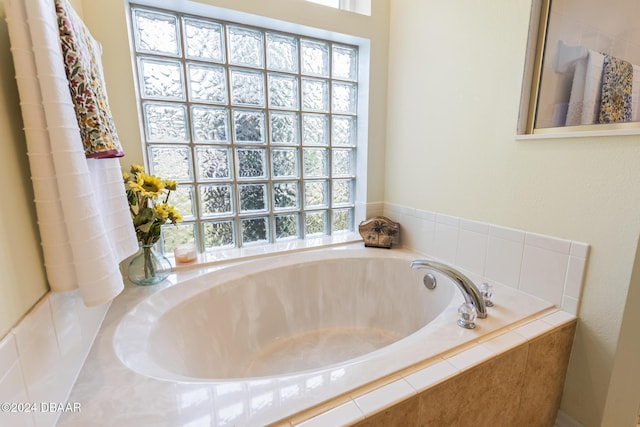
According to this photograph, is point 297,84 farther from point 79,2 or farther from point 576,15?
point 576,15

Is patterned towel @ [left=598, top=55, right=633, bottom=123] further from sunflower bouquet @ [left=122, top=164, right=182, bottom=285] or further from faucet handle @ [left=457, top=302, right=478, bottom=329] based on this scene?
sunflower bouquet @ [left=122, top=164, right=182, bottom=285]

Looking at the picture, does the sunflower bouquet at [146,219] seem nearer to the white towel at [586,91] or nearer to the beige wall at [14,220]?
the beige wall at [14,220]

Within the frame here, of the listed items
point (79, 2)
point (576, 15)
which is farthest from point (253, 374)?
point (576, 15)

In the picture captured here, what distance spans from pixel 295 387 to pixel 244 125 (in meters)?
1.29

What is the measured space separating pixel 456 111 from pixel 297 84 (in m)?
0.87

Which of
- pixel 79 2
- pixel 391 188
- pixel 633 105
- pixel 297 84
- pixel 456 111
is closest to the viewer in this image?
A: pixel 633 105

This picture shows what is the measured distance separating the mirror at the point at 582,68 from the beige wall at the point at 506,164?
5 centimetres

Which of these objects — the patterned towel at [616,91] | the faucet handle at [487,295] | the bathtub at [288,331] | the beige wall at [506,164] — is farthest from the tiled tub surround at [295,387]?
the patterned towel at [616,91]

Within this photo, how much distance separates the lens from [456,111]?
1.29m

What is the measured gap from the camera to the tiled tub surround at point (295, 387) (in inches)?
23.1

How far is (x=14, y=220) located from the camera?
1.74ft

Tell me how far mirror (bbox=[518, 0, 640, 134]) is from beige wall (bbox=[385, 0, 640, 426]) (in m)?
0.05

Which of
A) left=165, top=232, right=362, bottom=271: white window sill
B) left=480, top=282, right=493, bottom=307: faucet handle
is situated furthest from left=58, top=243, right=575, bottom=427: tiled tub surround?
left=165, top=232, right=362, bottom=271: white window sill

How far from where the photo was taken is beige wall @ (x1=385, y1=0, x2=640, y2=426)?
0.87 metres
